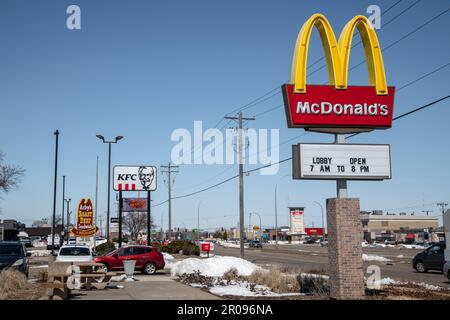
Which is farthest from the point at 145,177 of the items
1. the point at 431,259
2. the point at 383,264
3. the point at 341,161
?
the point at 341,161

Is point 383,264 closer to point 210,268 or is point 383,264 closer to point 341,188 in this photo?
point 210,268

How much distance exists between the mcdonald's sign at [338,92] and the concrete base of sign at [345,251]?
8.76ft

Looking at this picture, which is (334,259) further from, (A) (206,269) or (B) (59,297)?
(A) (206,269)

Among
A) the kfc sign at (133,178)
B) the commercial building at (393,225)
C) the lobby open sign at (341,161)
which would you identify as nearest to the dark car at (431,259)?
the lobby open sign at (341,161)

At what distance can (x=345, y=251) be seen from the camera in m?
15.9

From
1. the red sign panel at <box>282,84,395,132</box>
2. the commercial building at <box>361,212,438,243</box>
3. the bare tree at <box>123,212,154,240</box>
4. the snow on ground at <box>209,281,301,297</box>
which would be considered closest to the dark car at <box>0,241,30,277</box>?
the snow on ground at <box>209,281,301,297</box>

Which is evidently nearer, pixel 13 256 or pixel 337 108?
pixel 337 108

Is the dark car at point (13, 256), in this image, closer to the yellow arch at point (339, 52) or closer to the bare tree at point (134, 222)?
the yellow arch at point (339, 52)

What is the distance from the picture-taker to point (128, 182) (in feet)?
124

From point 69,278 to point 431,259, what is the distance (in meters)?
22.1

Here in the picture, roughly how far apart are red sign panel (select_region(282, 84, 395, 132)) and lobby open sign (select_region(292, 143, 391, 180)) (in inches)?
27.2
